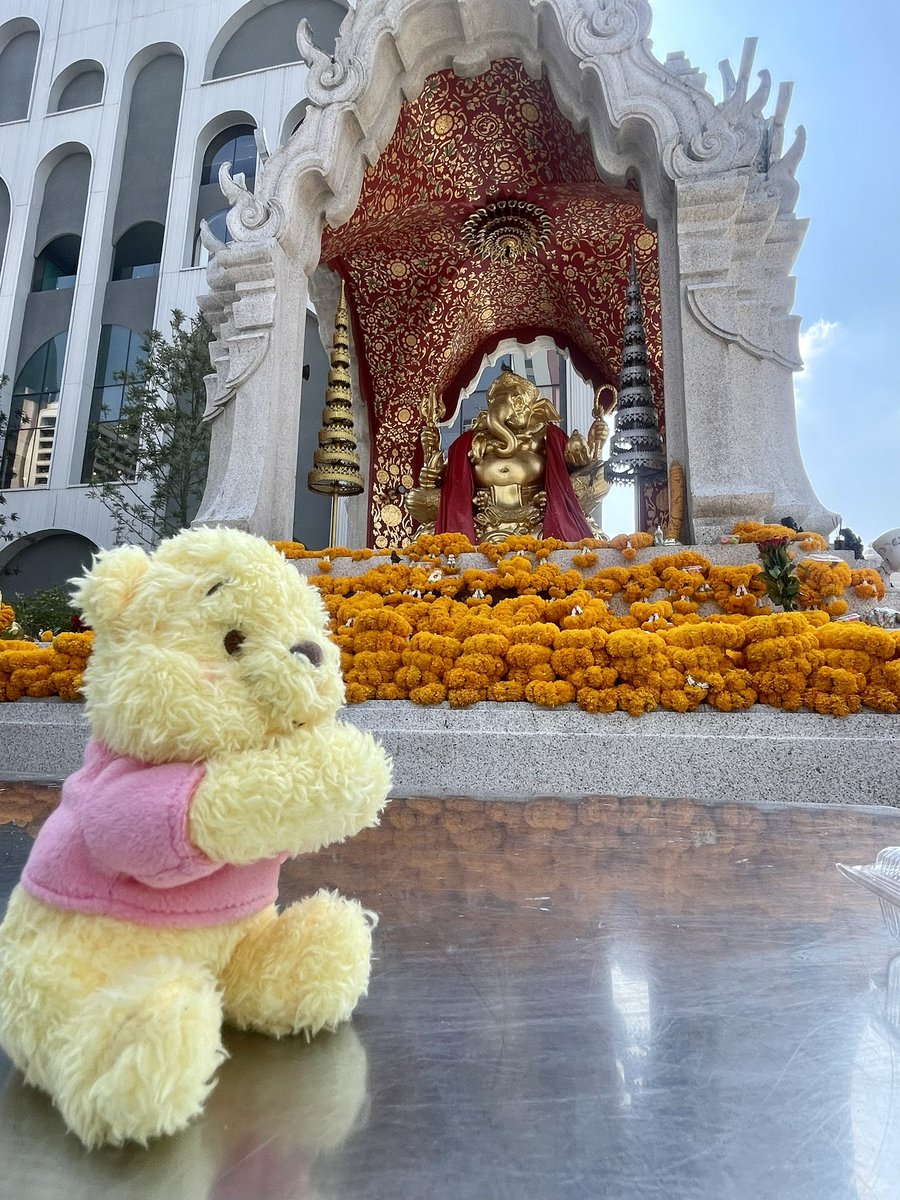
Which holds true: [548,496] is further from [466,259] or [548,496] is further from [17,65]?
[17,65]

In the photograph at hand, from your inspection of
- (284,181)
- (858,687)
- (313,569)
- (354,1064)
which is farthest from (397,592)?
(284,181)

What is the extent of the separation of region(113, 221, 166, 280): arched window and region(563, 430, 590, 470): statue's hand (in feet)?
35.6

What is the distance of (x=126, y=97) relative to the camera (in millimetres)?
14148

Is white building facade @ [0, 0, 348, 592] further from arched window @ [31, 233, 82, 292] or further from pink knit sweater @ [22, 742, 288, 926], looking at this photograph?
pink knit sweater @ [22, 742, 288, 926]

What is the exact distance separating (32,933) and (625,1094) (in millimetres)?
690

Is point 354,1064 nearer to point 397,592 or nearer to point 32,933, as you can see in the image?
point 32,933

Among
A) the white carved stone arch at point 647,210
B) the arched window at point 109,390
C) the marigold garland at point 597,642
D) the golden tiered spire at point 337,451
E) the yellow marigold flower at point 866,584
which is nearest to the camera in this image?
the marigold garland at point 597,642

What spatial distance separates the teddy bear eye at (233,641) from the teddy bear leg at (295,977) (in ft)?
1.18

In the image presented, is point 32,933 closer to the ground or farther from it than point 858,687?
closer to the ground

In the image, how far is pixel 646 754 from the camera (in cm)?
258

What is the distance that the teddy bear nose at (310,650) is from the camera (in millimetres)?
816

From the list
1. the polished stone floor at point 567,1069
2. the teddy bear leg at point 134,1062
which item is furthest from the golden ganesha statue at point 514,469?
the teddy bear leg at point 134,1062

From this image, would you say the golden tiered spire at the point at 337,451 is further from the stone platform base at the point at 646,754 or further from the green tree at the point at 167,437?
the stone platform base at the point at 646,754

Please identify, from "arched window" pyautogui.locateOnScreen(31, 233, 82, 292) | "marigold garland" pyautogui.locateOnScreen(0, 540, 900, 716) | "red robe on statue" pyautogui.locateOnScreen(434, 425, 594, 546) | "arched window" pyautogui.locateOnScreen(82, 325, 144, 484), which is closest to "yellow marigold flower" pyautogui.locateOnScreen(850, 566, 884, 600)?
"marigold garland" pyautogui.locateOnScreen(0, 540, 900, 716)
